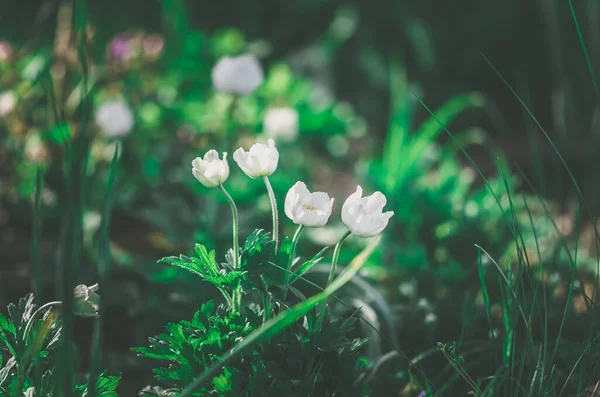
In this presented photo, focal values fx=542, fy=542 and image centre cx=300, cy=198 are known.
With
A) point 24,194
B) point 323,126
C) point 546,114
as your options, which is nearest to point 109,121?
point 24,194

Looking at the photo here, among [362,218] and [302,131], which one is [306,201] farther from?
[302,131]

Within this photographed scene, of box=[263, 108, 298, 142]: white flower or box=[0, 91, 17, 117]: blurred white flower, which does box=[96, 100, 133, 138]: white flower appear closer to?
box=[0, 91, 17, 117]: blurred white flower

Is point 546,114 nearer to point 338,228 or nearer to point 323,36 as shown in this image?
point 323,36

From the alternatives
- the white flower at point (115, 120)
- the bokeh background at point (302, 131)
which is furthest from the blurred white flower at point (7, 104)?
the white flower at point (115, 120)

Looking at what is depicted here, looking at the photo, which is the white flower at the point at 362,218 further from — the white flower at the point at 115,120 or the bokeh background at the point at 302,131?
the white flower at the point at 115,120

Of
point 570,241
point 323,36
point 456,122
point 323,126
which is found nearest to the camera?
point 570,241

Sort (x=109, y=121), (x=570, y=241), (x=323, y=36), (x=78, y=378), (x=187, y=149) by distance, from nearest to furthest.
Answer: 1. (x=78, y=378)
2. (x=109, y=121)
3. (x=570, y=241)
4. (x=187, y=149)
5. (x=323, y=36)
